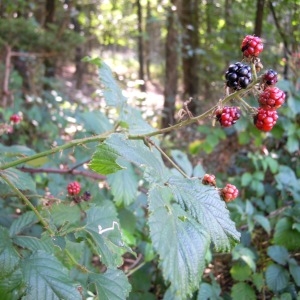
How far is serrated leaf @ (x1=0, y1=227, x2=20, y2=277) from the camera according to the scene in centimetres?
95

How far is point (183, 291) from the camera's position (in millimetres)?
686

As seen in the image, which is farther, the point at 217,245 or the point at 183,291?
the point at 217,245

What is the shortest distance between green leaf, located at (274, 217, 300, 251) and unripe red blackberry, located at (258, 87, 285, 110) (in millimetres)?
1151

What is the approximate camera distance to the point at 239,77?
3.14 ft

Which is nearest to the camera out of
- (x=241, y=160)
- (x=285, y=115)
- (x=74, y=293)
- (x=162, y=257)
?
(x=162, y=257)

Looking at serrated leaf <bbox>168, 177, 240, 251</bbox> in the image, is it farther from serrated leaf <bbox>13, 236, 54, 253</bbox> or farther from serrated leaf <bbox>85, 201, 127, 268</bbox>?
serrated leaf <bbox>13, 236, 54, 253</bbox>

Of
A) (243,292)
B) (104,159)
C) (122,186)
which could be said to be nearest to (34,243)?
(104,159)

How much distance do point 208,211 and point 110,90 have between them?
919 millimetres

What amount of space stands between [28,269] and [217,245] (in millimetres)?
514

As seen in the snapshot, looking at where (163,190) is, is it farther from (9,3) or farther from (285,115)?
(9,3)

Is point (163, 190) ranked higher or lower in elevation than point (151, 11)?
lower

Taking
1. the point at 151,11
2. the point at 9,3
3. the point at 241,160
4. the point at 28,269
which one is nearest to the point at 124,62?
the point at 151,11

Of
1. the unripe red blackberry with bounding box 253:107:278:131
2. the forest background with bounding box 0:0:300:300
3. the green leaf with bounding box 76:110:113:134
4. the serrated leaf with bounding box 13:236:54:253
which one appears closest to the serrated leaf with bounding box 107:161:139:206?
the forest background with bounding box 0:0:300:300

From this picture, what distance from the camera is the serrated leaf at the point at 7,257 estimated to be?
3.12ft
